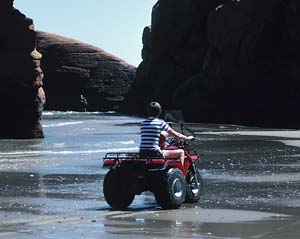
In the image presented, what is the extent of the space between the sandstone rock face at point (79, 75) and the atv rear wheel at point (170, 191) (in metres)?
125

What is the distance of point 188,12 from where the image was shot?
3398 inches

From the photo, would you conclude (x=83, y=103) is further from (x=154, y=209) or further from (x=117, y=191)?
(x=154, y=209)

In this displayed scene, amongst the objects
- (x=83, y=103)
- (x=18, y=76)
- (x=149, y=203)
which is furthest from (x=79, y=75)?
(x=149, y=203)

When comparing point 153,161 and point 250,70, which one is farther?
point 250,70

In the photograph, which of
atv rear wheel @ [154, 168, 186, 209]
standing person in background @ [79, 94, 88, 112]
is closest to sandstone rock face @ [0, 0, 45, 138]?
atv rear wheel @ [154, 168, 186, 209]

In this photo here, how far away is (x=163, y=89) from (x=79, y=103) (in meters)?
50.4

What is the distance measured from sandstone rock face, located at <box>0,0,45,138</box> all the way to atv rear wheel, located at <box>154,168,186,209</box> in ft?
95.3

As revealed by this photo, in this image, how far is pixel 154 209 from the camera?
1311 centimetres

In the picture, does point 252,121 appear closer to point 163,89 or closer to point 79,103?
point 163,89

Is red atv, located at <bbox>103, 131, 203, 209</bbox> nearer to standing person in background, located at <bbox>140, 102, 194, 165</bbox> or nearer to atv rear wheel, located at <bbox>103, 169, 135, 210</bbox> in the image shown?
atv rear wheel, located at <bbox>103, 169, 135, 210</bbox>

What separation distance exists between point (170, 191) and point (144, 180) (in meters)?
0.49

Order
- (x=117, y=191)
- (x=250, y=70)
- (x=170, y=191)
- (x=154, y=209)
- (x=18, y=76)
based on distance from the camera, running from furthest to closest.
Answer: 1. (x=250, y=70)
2. (x=18, y=76)
3. (x=117, y=191)
4. (x=154, y=209)
5. (x=170, y=191)

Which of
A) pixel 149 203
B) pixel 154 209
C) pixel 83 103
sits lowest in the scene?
pixel 83 103

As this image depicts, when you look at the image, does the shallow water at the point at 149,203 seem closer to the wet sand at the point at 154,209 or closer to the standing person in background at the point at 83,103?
the wet sand at the point at 154,209
